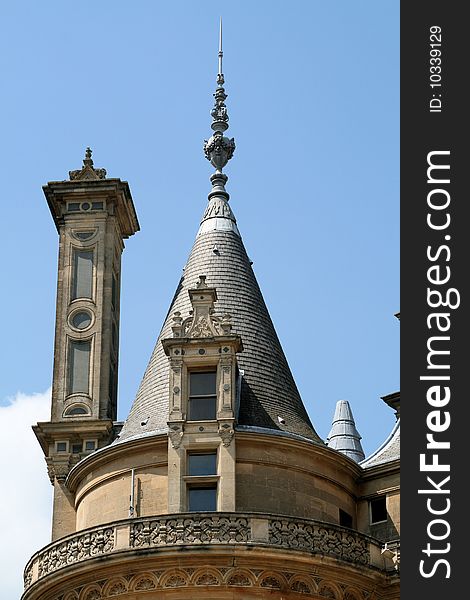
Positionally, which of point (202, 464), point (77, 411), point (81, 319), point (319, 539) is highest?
point (81, 319)

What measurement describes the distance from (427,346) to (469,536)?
9.60 ft

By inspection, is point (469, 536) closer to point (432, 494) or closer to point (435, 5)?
point (432, 494)

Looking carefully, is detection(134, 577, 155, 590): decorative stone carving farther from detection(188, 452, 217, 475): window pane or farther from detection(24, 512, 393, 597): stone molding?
detection(188, 452, 217, 475): window pane

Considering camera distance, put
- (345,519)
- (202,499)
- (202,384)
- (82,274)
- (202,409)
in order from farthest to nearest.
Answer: (82,274) → (345,519) → (202,384) → (202,409) → (202,499)

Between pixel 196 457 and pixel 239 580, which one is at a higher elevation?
pixel 196 457

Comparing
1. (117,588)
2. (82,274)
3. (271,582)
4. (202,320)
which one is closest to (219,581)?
(271,582)

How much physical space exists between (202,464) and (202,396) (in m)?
1.54

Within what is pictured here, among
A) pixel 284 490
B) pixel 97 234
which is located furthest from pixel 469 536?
pixel 97 234

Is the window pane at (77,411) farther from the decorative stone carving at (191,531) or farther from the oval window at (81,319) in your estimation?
the decorative stone carving at (191,531)

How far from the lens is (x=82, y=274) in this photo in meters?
41.7

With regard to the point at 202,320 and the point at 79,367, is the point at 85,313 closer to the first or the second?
the point at 79,367

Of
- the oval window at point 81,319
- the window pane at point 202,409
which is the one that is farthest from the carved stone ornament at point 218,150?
the window pane at point 202,409

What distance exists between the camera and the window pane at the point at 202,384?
37.2 meters

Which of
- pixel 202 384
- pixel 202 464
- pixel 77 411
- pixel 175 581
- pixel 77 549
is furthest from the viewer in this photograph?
pixel 77 411
